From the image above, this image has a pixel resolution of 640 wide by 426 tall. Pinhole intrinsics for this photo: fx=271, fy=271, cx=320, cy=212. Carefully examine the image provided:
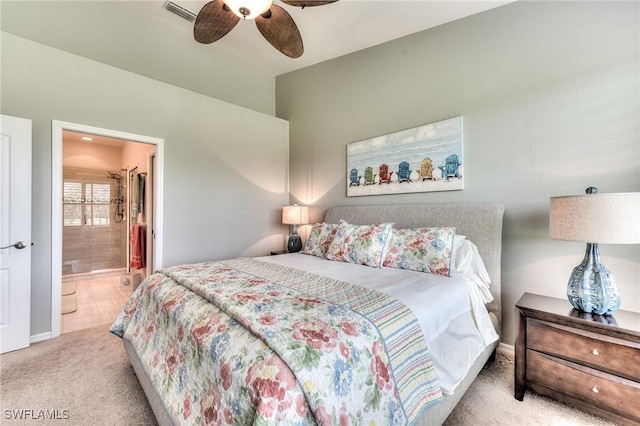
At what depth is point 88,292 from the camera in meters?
4.17

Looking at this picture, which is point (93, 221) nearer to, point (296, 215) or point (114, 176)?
point (114, 176)

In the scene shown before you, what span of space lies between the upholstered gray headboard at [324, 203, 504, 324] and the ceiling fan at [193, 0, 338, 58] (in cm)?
180

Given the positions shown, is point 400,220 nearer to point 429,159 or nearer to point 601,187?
point 429,159

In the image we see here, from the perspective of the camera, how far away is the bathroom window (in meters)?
5.22

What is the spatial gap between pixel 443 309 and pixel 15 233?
3467 mm

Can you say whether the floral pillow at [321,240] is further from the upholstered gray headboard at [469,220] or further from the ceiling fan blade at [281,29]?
the ceiling fan blade at [281,29]

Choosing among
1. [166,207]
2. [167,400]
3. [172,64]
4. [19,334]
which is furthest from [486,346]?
[172,64]

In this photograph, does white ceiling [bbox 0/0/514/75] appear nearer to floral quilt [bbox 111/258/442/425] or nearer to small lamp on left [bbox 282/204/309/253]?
small lamp on left [bbox 282/204/309/253]

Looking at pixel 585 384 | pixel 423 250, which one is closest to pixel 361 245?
pixel 423 250

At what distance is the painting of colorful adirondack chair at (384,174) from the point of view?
3.10 meters

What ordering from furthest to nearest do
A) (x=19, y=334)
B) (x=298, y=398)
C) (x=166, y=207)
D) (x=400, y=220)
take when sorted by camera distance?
(x=166, y=207) → (x=400, y=220) → (x=19, y=334) → (x=298, y=398)

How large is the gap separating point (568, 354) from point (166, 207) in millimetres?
3756

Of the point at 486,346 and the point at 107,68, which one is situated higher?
the point at 107,68

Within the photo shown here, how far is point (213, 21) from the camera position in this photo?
80.0 inches
